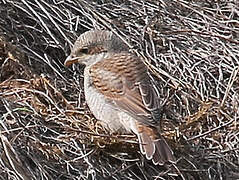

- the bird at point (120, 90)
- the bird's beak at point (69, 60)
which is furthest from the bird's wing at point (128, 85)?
the bird's beak at point (69, 60)

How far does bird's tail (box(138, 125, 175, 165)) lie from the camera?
386 centimetres

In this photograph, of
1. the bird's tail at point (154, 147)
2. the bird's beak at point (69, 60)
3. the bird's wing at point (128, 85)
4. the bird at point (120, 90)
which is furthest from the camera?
the bird's beak at point (69, 60)

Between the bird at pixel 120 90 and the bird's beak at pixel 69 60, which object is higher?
the bird's beak at pixel 69 60

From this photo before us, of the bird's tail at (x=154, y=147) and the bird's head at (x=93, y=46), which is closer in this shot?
the bird's tail at (x=154, y=147)

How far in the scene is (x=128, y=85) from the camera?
169 inches

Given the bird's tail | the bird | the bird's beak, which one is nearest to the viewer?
the bird's tail

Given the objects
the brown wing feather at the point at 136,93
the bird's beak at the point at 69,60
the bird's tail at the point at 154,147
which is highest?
the bird's beak at the point at 69,60

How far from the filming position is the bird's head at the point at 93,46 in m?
4.51

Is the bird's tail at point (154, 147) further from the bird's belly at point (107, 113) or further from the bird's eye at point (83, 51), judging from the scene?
the bird's eye at point (83, 51)

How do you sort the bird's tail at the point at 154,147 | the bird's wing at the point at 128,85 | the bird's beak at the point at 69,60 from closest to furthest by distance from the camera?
1. the bird's tail at the point at 154,147
2. the bird's wing at the point at 128,85
3. the bird's beak at the point at 69,60

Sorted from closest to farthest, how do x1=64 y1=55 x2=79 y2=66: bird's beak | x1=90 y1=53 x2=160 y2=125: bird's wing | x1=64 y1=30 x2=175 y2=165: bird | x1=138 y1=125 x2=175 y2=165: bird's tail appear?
1. x1=138 y1=125 x2=175 y2=165: bird's tail
2. x1=64 y1=30 x2=175 y2=165: bird
3. x1=90 y1=53 x2=160 y2=125: bird's wing
4. x1=64 y1=55 x2=79 y2=66: bird's beak

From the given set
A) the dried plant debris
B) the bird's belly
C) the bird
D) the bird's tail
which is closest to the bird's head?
the bird

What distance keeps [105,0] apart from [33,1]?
0.51 m

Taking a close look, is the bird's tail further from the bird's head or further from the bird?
the bird's head
